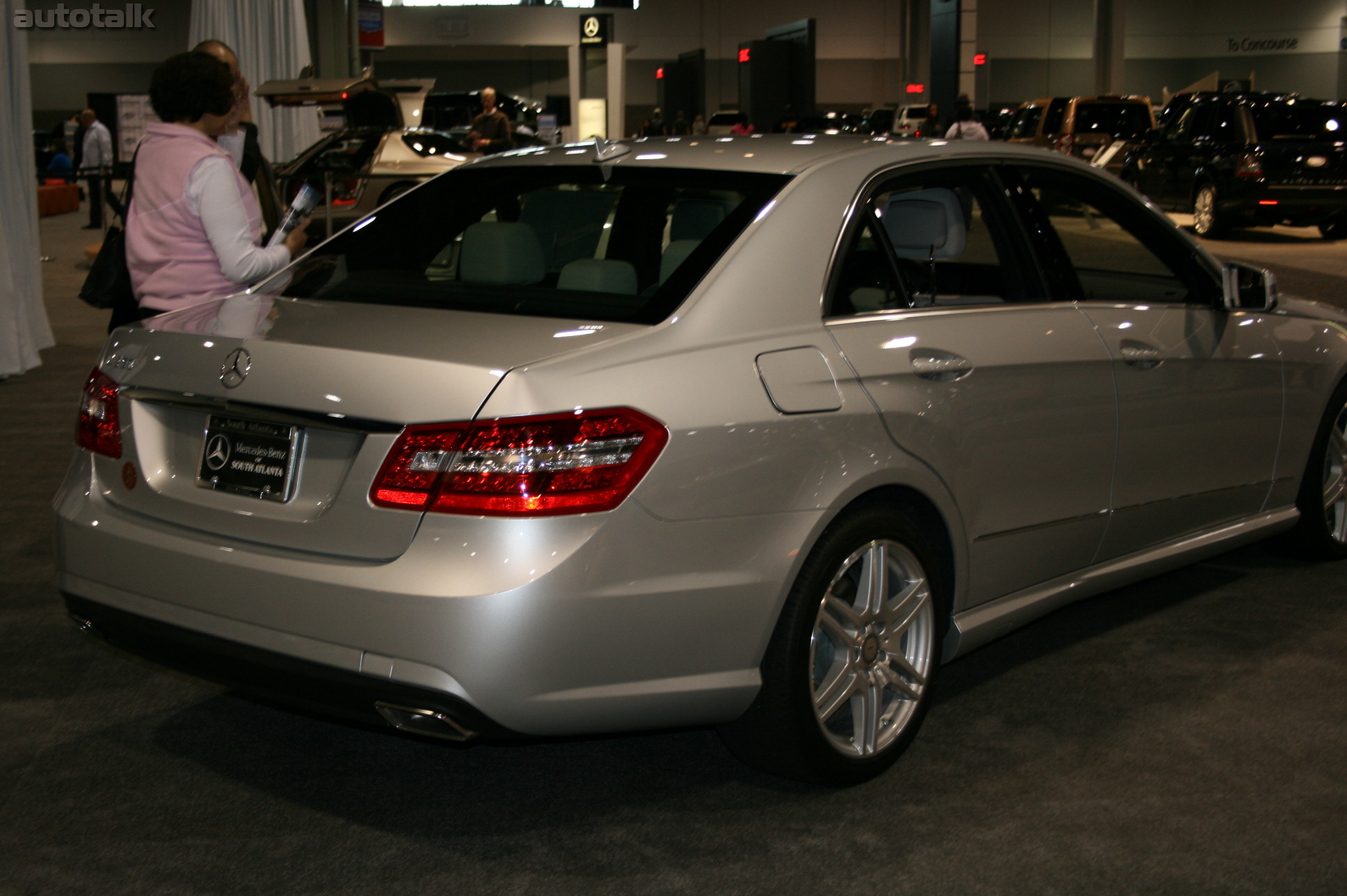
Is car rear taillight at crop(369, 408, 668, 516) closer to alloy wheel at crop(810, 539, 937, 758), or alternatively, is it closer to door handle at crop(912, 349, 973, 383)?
alloy wheel at crop(810, 539, 937, 758)

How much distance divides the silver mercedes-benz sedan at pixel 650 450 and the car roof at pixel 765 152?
0.06 ft

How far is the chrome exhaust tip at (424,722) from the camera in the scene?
281 cm

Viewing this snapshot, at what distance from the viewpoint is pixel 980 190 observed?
13.1 feet

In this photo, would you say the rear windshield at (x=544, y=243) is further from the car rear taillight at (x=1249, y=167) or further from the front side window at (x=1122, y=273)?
the car rear taillight at (x=1249, y=167)

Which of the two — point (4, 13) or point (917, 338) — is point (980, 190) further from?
point (4, 13)

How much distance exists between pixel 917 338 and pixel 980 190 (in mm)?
757

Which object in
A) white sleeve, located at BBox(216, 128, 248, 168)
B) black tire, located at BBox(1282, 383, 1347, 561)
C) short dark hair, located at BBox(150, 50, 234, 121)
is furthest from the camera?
white sleeve, located at BBox(216, 128, 248, 168)

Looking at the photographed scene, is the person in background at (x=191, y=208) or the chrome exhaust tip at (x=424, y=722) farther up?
the person in background at (x=191, y=208)

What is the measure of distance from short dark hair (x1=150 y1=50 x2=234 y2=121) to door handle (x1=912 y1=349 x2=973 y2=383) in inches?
108

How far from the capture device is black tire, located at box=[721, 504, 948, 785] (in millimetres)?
3193

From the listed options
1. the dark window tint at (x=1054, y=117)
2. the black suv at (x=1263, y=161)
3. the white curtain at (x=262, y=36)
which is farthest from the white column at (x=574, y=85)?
the white curtain at (x=262, y=36)

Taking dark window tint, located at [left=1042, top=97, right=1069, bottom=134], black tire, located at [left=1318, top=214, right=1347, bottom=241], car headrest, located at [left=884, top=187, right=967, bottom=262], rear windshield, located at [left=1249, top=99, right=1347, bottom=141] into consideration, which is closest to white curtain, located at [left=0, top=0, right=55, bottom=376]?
car headrest, located at [left=884, top=187, right=967, bottom=262]

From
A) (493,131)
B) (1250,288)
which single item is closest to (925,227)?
(1250,288)

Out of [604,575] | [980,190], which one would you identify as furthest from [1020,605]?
[604,575]
